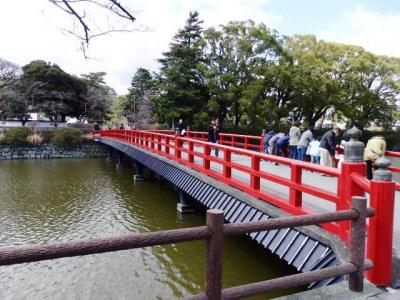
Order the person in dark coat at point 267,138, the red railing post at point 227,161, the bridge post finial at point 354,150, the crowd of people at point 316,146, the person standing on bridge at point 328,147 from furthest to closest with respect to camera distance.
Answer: the person in dark coat at point 267,138 → the person standing on bridge at point 328,147 → the red railing post at point 227,161 → the crowd of people at point 316,146 → the bridge post finial at point 354,150

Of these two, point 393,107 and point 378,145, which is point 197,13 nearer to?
point 393,107

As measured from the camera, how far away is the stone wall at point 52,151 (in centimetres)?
2944

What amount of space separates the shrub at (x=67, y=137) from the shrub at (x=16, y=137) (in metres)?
2.32

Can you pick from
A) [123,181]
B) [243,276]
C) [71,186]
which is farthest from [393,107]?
[243,276]

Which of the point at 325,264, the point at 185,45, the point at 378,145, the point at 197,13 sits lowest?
the point at 325,264

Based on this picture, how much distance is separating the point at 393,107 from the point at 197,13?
20.9m

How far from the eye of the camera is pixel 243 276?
6891 mm

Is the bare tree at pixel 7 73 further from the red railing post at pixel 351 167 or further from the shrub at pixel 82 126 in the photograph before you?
the red railing post at pixel 351 167

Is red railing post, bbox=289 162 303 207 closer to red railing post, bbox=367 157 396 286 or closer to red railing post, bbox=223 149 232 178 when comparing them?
red railing post, bbox=367 157 396 286

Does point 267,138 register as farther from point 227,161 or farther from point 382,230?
point 382,230

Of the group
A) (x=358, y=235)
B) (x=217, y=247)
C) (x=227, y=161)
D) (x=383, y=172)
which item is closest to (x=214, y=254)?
(x=217, y=247)

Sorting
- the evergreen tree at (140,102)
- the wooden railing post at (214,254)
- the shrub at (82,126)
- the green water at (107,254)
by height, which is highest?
the evergreen tree at (140,102)

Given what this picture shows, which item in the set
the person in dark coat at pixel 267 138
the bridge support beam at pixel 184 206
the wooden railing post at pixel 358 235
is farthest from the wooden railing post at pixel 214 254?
the person in dark coat at pixel 267 138

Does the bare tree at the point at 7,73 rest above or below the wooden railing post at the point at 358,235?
above
